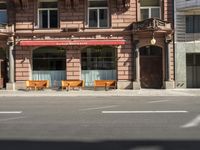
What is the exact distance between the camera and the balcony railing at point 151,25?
30578 mm

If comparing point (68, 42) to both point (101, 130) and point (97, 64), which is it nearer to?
point (97, 64)

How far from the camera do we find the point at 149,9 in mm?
32281

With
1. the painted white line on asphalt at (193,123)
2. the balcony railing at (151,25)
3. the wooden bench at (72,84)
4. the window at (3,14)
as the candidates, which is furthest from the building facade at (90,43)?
the painted white line on asphalt at (193,123)

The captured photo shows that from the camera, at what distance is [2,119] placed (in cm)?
1398

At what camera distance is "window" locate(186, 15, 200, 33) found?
32219 mm

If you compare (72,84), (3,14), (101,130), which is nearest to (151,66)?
(72,84)

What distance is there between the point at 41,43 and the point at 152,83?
28.2ft

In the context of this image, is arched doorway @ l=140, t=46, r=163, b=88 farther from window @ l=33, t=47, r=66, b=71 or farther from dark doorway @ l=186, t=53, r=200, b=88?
window @ l=33, t=47, r=66, b=71

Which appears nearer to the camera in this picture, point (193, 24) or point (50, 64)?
point (193, 24)

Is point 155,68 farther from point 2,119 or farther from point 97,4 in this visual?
point 2,119

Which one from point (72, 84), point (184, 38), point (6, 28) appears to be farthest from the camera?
point (6, 28)
